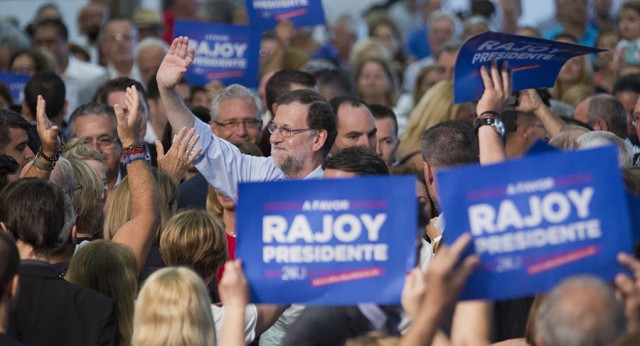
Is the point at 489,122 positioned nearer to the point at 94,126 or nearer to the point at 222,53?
the point at 94,126

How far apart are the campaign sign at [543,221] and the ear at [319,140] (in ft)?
11.2

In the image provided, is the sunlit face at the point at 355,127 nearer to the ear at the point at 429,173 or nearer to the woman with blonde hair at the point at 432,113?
the woman with blonde hair at the point at 432,113

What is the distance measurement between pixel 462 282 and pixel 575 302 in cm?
42

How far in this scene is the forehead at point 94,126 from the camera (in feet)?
29.2

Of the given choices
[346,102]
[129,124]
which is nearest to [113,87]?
[346,102]

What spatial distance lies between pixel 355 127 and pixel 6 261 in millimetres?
4380

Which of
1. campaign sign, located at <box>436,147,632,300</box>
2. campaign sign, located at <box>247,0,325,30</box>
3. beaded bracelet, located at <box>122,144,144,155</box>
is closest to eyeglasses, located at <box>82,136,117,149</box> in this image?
beaded bracelet, located at <box>122,144,144,155</box>

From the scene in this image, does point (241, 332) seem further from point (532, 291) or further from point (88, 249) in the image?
point (88, 249)

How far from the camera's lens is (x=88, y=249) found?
222 inches

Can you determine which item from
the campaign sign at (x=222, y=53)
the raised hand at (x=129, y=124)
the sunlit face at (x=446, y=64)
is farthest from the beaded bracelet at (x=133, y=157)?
the sunlit face at (x=446, y=64)

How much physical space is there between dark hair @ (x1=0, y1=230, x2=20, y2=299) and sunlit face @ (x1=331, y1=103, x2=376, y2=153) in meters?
4.24

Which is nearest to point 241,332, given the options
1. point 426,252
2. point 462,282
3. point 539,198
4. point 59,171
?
point 462,282

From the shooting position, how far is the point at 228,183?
7.52 meters

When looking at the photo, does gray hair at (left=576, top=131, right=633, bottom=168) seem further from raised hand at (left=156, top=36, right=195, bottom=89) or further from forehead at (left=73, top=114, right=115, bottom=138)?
forehead at (left=73, top=114, right=115, bottom=138)
